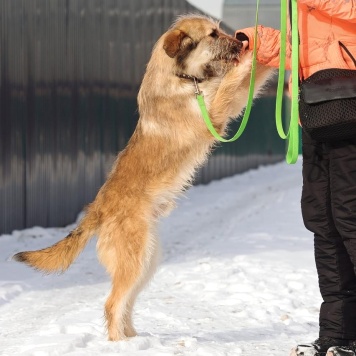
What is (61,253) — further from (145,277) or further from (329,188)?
(329,188)

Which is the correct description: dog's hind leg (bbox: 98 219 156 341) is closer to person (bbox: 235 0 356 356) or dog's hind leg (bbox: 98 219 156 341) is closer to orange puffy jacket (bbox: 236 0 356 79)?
person (bbox: 235 0 356 356)

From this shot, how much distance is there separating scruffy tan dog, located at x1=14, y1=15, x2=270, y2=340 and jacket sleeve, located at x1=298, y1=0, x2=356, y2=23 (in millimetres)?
1241

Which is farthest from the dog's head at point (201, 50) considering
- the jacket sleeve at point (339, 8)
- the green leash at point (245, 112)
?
the jacket sleeve at point (339, 8)

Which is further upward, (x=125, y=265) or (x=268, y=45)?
(x=268, y=45)

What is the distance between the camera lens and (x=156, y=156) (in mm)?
5473

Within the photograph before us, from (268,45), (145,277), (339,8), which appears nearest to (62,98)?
(145,277)

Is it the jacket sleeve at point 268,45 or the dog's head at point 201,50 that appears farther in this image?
the dog's head at point 201,50

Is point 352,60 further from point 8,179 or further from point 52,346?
point 8,179

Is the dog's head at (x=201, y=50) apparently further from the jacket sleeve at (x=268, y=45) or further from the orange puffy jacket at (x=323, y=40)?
the orange puffy jacket at (x=323, y=40)

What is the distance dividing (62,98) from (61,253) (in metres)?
5.88

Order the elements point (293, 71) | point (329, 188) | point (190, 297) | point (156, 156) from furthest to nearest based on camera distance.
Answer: point (190, 297)
point (156, 156)
point (329, 188)
point (293, 71)

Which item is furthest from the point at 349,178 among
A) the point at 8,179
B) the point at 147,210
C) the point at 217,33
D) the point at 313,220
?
the point at 8,179

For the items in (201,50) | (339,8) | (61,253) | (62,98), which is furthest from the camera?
(62,98)

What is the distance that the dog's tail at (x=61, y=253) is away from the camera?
534 cm
